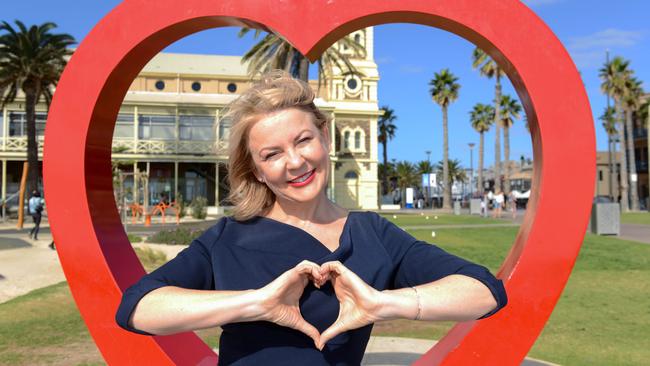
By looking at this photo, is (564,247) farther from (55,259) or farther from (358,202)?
(358,202)

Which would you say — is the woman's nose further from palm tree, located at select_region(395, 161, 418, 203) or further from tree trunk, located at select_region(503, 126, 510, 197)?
palm tree, located at select_region(395, 161, 418, 203)

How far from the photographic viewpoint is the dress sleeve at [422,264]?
163 cm

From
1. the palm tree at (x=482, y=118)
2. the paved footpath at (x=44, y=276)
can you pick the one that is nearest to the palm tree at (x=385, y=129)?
the palm tree at (x=482, y=118)

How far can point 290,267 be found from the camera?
173 cm

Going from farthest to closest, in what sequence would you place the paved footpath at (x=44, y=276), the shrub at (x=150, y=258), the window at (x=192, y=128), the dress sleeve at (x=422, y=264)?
1. the window at (x=192, y=128)
2. the shrub at (x=150, y=258)
3. the paved footpath at (x=44, y=276)
4. the dress sleeve at (x=422, y=264)

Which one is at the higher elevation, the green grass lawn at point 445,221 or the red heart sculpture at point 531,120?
the red heart sculpture at point 531,120

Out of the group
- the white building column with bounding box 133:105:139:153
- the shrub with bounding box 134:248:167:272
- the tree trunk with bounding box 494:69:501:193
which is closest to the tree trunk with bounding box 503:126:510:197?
the tree trunk with bounding box 494:69:501:193

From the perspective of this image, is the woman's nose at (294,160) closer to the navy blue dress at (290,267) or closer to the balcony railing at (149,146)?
the navy blue dress at (290,267)

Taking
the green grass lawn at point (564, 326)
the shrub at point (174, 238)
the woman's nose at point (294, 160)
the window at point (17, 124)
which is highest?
the window at point (17, 124)

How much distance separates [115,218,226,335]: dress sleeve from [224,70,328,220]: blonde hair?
0.13 m

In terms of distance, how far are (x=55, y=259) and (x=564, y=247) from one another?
Result: 12.6 metres

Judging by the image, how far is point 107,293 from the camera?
10.1 ft

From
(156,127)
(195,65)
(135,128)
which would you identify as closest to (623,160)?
(156,127)

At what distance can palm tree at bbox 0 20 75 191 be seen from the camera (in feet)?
87.4
